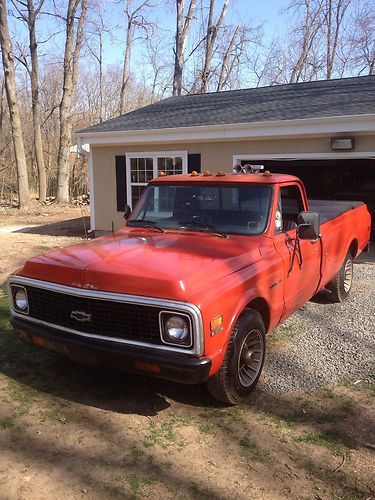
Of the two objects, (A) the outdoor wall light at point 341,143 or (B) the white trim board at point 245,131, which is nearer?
(B) the white trim board at point 245,131

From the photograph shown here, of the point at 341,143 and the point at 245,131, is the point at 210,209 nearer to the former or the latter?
the point at 341,143

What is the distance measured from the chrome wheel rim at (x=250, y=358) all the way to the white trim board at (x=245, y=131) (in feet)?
22.1

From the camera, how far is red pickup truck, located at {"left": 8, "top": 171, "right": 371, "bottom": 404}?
10.2 feet

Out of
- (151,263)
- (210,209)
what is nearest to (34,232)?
(210,209)

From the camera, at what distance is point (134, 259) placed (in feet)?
11.7

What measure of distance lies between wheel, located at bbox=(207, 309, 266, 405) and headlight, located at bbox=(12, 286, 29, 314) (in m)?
1.59

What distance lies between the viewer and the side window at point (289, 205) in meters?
4.71

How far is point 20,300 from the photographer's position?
383cm

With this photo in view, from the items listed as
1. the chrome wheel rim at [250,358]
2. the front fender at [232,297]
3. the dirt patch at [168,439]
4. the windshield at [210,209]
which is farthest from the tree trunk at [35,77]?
the chrome wheel rim at [250,358]

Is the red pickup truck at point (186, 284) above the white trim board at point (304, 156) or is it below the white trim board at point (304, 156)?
below

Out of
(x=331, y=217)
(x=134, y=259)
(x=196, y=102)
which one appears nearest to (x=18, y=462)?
(x=134, y=259)

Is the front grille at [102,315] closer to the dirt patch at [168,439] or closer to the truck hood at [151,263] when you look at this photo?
the truck hood at [151,263]

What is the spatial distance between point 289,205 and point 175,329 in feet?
8.09

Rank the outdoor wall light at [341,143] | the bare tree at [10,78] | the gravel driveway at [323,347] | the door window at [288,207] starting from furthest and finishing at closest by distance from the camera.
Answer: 1. the bare tree at [10,78]
2. the outdoor wall light at [341,143]
3. the door window at [288,207]
4. the gravel driveway at [323,347]
